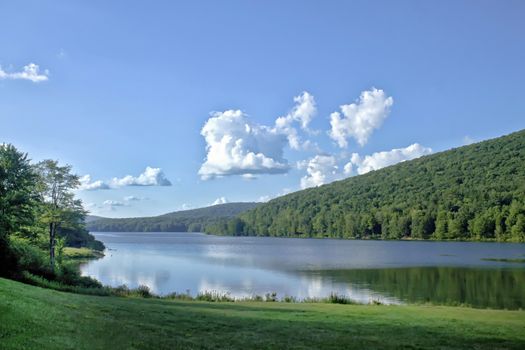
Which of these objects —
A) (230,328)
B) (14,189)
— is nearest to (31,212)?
(14,189)

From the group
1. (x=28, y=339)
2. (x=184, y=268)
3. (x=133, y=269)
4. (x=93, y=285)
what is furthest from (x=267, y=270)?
(x=28, y=339)

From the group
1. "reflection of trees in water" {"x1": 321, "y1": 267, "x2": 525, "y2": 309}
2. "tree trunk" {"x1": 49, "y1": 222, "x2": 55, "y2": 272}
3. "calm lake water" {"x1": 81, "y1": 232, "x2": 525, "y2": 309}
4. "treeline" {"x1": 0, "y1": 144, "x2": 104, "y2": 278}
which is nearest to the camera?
"treeline" {"x1": 0, "y1": 144, "x2": 104, "y2": 278}

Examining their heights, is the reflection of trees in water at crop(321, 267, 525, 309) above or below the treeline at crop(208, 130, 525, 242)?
below

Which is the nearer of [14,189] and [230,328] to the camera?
[230,328]

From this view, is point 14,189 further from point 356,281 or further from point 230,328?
point 356,281

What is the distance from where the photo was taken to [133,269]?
64.7m

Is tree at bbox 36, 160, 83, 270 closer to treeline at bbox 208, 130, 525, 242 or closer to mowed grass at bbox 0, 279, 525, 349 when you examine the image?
mowed grass at bbox 0, 279, 525, 349

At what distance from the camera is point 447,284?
4297cm

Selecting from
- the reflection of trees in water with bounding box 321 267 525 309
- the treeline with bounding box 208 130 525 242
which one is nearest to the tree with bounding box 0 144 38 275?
the reflection of trees in water with bounding box 321 267 525 309

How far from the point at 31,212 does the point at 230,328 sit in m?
24.0

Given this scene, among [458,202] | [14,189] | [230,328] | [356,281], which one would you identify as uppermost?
[458,202]

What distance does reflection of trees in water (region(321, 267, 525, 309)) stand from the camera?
A: 3391 cm

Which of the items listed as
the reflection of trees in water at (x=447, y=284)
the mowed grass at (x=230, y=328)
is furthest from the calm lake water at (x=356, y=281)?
the mowed grass at (x=230, y=328)

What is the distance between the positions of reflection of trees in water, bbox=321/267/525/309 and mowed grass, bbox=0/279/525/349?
14144mm
